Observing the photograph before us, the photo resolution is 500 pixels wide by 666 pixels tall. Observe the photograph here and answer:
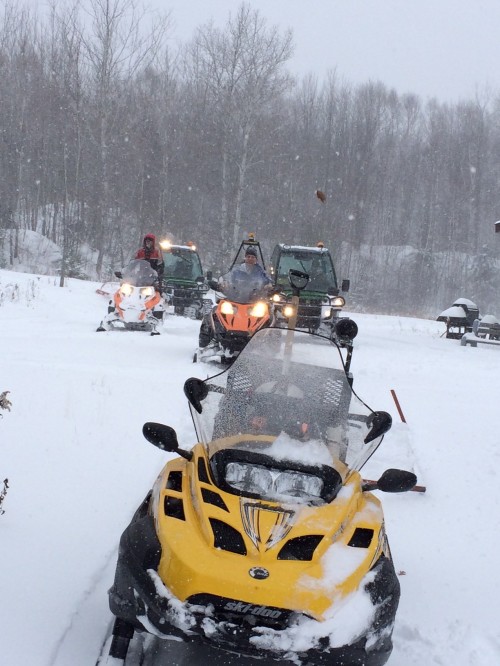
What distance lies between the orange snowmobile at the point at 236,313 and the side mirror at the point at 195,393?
5.82 m

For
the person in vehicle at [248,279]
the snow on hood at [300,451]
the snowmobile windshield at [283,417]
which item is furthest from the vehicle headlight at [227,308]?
the snow on hood at [300,451]

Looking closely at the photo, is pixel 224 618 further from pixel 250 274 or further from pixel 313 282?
pixel 313 282

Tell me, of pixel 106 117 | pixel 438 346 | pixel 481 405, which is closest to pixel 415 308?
pixel 106 117

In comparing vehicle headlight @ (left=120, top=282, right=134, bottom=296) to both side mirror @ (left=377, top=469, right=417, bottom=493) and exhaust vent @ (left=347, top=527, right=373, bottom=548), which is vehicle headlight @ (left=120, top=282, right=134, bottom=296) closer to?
side mirror @ (left=377, top=469, right=417, bottom=493)

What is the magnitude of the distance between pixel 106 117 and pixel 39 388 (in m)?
25.0

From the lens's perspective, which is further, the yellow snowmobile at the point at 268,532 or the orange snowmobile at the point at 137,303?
the orange snowmobile at the point at 137,303

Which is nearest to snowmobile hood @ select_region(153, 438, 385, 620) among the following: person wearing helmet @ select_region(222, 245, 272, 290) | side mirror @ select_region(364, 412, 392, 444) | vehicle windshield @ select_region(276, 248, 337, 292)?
side mirror @ select_region(364, 412, 392, 444)

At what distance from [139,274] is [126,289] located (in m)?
0.47

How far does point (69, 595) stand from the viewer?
3.28m

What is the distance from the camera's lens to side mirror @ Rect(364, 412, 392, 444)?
3.33 metres

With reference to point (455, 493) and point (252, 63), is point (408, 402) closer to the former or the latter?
point (455, 493)

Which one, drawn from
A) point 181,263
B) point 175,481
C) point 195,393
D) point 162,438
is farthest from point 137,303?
point 175,481

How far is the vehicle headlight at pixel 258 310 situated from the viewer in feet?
31.6

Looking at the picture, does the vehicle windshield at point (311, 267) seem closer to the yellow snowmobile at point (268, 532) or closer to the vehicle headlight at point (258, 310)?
the vehicle headlight at point (258, 310)
